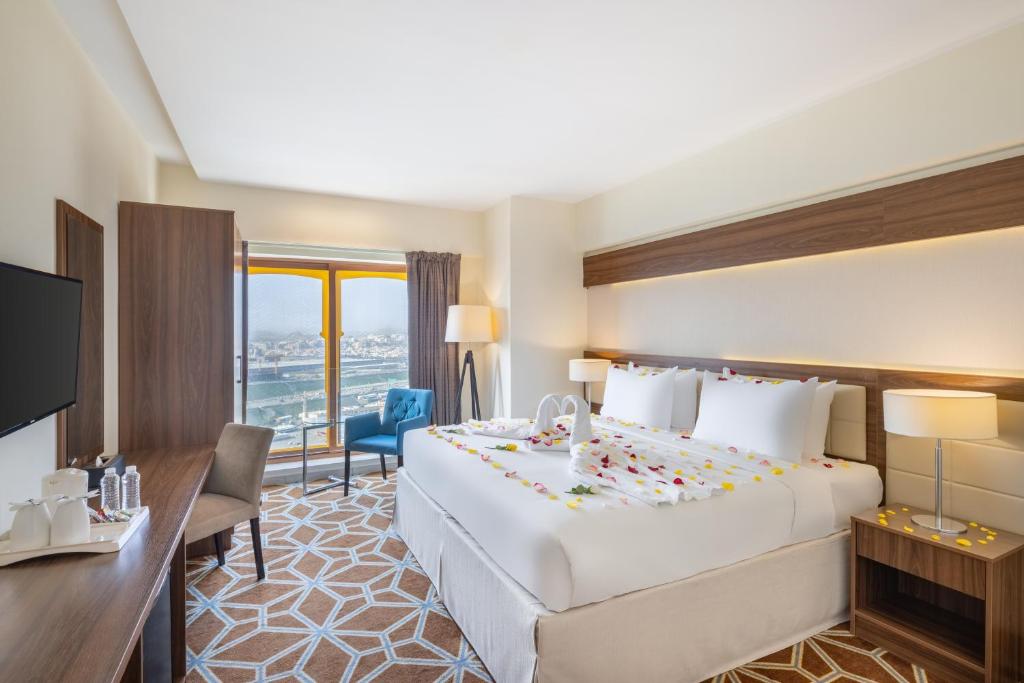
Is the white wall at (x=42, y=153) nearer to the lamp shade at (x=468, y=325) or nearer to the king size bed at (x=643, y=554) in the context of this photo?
the king size bed at (x=643, y=554)

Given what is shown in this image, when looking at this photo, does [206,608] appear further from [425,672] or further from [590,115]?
[590,115]

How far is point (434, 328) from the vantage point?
206 inches

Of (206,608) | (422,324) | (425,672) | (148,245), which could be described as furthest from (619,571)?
(422,324)

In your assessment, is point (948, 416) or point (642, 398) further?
point (642, 398)

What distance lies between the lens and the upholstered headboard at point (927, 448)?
89.2 inches

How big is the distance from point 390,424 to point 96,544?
3.07 metres

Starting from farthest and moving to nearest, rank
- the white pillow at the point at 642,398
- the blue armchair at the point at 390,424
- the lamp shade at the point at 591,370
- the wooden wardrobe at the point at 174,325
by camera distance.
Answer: the lamp shade at the point at 591,370, the blue armchair at the point at 390,424, the white pillow at the point at 642,398, the wooden wardrobe at the point at 174,325

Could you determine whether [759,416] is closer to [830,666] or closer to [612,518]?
[830,666]

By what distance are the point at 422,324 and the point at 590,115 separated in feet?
9.00

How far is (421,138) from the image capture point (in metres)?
3.48

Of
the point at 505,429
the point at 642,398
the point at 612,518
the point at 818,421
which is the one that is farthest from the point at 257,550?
the point at 818,421

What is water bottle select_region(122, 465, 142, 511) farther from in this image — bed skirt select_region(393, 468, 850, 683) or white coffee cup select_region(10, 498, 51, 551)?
bed skirt select_region(393, 468, 850, 683)

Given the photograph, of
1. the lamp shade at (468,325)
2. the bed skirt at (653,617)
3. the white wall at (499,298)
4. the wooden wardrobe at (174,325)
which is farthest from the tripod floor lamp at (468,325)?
the bed skirt at (653,617)

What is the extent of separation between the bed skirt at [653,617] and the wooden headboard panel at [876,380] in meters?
0.59
